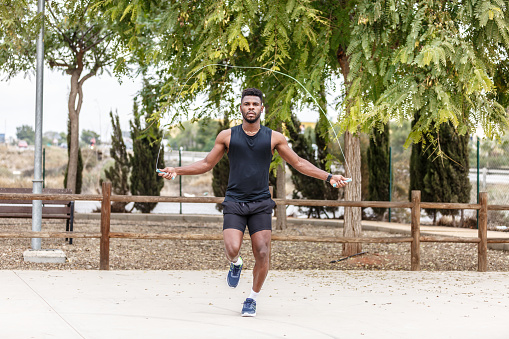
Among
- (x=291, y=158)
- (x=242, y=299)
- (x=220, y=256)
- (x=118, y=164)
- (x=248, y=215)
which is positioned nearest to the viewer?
(x=248, y=215)

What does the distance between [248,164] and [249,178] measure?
0.13 meters

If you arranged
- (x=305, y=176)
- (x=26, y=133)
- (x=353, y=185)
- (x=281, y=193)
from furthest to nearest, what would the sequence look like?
(x=26, y=133) < (x=305, y=176) < (x=281, y=193) < (x=353, y=185)

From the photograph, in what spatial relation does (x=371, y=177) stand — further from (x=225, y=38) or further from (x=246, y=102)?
(x=246, y=102)

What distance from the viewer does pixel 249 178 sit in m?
6.12

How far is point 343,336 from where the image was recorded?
18.0ft

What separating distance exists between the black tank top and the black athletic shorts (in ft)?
0.17

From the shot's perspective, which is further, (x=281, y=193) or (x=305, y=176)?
(x=305, y=176)

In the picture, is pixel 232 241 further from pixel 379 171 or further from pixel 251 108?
pixel 379 171

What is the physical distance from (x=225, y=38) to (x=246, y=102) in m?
Answer: 3.87

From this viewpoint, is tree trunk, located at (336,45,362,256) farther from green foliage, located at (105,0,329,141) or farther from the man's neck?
the man's neck

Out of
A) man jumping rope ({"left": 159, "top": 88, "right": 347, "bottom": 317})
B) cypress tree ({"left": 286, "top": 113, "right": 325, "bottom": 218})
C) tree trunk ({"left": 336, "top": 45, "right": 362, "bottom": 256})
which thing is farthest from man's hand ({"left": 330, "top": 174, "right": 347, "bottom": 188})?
cypress tree ({"left": 286, "top": 113, "right": 325, "bottom": 218})

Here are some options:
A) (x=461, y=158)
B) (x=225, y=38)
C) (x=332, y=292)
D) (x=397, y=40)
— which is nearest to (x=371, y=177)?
(x=461, y=158)

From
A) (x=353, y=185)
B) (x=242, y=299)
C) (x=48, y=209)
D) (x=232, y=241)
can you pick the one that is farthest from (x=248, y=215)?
(x=48, y=209)

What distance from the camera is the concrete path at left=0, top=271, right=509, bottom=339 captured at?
561 cm
